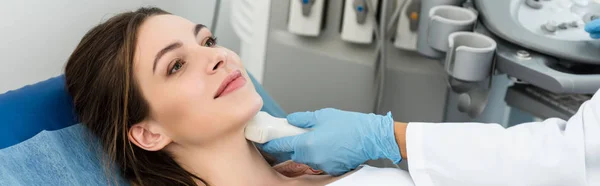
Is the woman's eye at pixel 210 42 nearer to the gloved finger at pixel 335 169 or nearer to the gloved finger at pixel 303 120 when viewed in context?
the gloved finger at pixel 303 120

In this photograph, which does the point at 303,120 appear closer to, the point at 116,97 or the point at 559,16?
the point at 116,97

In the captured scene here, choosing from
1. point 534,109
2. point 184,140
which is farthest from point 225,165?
point 534,109

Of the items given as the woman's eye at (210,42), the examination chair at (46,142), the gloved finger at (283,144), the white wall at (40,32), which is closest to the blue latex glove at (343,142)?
the gloved finger at (283,144)

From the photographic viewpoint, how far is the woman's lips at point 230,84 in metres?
1.38

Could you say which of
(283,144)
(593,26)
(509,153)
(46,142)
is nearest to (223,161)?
(283,144)

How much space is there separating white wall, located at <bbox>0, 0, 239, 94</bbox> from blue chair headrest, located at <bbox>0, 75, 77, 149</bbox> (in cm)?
15

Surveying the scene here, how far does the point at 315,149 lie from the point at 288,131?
0.23 feet

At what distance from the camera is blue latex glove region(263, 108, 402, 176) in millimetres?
1448

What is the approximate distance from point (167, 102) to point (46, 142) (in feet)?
0.87

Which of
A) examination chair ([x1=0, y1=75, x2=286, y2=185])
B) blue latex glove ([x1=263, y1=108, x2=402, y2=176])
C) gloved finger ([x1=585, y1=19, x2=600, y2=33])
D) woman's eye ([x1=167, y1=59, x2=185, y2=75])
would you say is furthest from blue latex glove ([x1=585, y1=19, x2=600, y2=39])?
examination chair ([x1=0, y1=75, x2=286, y2=185])

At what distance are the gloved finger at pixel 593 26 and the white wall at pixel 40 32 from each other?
1090mm

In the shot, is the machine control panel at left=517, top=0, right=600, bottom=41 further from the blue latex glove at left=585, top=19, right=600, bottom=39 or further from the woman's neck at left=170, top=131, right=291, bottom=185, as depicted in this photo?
the woman's neck at left=170, top=131, right=291, bottom=185

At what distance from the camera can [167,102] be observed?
1.37 m

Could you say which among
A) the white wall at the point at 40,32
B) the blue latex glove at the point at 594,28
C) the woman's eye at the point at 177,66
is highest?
the blue latex glove at the point at 594,28
